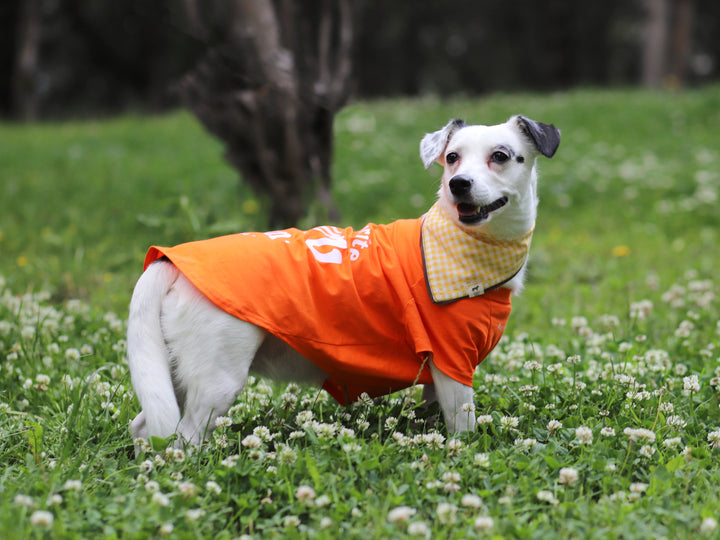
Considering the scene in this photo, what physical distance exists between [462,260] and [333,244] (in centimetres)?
56

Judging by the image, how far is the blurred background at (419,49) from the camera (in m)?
22.7

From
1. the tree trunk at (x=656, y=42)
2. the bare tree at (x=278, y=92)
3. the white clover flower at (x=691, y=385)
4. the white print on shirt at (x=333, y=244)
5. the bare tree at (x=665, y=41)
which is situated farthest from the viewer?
the tree trunk at (x=656, y=42)

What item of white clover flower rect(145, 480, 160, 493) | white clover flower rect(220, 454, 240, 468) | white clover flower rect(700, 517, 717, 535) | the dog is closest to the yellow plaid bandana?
the dog

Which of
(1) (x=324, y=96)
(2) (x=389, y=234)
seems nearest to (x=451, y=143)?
(2) (x=389, y=234)

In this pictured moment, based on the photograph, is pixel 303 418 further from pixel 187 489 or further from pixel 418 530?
pixel 418 530

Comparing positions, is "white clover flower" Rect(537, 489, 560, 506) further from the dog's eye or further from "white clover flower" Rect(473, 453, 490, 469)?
the dog's eye

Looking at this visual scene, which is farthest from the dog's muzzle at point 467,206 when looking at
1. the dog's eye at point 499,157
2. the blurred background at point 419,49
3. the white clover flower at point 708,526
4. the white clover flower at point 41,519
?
the blurred background at point 419,49

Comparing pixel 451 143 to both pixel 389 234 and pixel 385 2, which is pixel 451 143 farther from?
pixel 385 2

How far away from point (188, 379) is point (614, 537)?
64.9 inches

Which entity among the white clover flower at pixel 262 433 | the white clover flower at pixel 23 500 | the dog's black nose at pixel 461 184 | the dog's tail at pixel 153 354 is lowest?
the white clover flower at pixel 262 433

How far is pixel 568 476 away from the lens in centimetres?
244

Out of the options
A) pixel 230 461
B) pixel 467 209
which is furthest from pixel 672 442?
pixel 230 461

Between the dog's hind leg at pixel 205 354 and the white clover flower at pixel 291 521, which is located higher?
the dog's hind leg at pixel 205 354

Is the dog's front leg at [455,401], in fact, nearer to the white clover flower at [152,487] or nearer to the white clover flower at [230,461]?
the white clover flower at [230,461]
